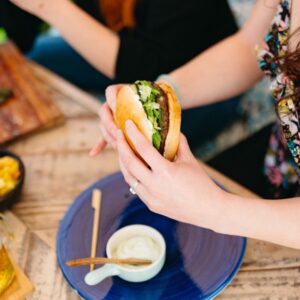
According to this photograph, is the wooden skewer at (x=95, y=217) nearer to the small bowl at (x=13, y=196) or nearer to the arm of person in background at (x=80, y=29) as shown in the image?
the small bowl at (x=13, y=196)

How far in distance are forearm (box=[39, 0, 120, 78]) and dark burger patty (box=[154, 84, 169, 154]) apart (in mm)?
549

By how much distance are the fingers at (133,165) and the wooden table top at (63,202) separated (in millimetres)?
287

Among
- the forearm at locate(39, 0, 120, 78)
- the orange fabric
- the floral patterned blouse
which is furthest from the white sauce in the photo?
the orange fabric

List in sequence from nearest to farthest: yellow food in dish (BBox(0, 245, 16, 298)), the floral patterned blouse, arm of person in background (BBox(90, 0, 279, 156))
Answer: yellow food in dish (BBox(0, 245, 16, 298))
the floral patterned blouse
arm of person in background (BBox(90, 0, 279, 156))

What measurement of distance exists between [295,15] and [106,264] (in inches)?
28.4

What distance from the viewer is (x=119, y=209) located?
103 cm

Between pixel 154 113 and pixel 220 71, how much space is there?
486 millimetres

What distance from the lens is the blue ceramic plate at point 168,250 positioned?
2.72ft

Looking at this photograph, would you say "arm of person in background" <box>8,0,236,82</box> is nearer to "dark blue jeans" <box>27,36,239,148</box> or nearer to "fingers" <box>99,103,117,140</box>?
"dark blue jeans" <box>27,36,239,148</box>

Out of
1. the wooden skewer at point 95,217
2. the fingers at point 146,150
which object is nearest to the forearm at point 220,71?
the wooden skewer at point 95,217

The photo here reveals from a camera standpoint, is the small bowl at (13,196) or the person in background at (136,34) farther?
the person in background at (136,34)

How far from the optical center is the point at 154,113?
86 centimetres

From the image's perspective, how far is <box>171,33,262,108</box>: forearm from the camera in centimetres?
125

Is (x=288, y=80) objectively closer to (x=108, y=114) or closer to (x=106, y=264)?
(x=108, y=114)
